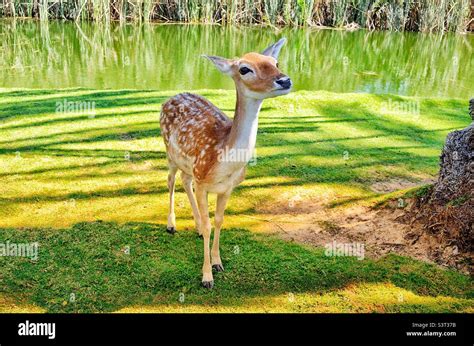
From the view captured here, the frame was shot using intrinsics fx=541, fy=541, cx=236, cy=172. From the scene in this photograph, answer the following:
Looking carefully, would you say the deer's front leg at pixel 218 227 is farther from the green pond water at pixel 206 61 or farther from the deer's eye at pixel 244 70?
the green pond water at pixel 206 61

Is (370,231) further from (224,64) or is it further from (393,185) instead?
(224,64)

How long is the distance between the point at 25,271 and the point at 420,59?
14.0 meters

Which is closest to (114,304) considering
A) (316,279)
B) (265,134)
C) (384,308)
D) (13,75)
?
(316,279)

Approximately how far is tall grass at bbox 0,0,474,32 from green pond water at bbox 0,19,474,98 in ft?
1.15

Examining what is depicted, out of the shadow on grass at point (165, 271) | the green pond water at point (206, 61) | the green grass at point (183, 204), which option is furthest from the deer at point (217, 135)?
the green pond water at point (206, 61)

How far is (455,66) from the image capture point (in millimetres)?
15172

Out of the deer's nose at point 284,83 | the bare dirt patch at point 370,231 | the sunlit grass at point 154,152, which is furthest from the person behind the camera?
the sunlit grass at point 154,152

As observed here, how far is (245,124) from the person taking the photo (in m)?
3.88

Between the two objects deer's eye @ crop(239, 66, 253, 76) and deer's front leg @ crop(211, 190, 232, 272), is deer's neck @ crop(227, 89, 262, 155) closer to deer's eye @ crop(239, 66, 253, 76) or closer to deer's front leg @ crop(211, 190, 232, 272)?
deer's eye @ crop(239, 66, 253, 76)

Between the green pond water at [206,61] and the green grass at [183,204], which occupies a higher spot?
the green pond water at [206,61]

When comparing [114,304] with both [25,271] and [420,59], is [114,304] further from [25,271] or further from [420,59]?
[420,59]

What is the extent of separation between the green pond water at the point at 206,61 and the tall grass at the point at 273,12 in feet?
1.15

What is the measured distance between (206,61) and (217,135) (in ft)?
34.9

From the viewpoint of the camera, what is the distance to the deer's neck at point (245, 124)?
3.83 metres
